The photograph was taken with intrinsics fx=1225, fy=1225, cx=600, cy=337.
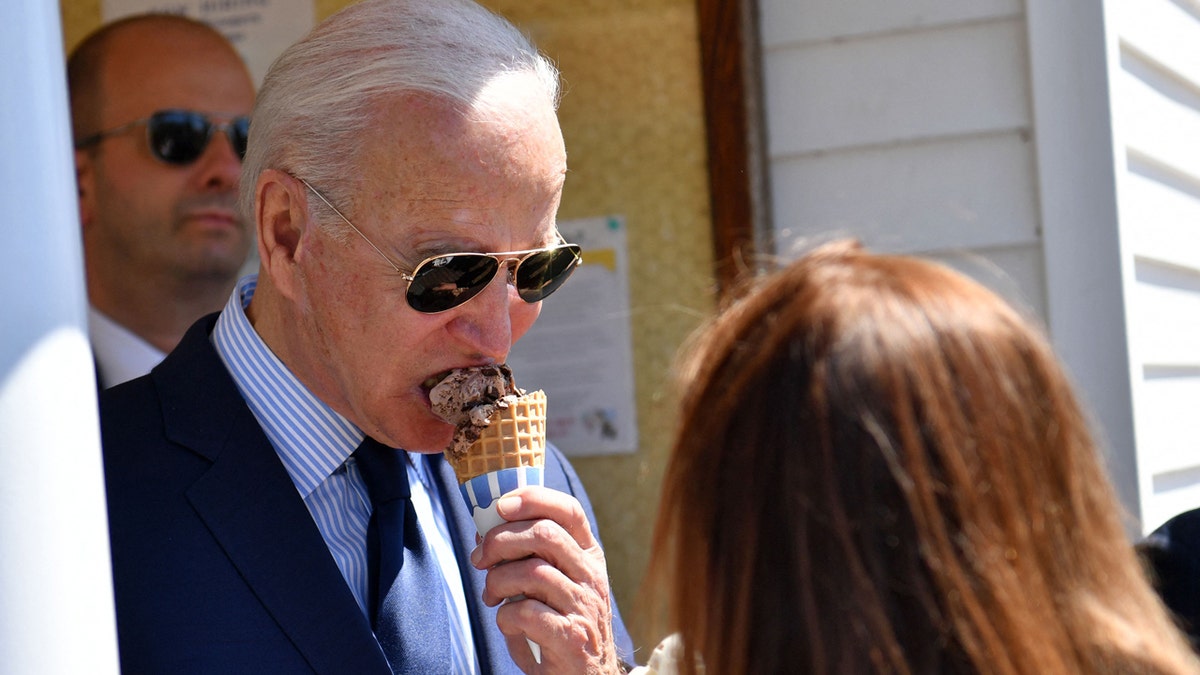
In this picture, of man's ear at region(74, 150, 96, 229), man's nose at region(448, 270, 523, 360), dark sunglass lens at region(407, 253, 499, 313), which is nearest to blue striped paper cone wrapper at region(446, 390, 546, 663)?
man's nose at region(448, 270, 523, 360)

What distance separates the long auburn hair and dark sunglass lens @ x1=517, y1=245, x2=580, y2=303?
98cm

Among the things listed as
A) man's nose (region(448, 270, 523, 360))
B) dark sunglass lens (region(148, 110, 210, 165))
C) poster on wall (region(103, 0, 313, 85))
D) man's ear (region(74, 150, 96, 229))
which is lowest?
man's nose (region(448, 270, 523, 360))

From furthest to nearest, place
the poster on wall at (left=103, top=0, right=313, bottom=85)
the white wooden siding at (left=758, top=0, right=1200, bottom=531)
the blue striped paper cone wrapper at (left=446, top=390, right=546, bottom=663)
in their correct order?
the poster on wall at (left=103, top=0, right=313, bottom=85), the white wooden siding at (left=758, top=0, right=1200, bottom=531), the blue striped paper cone wrapper at (left=446, top=390, right=546, bottom=663)

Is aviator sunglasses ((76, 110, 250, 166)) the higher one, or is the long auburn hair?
aviator sunglasses ((76, 110, 250, 166))

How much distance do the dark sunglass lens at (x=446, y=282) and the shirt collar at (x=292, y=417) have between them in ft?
0.87

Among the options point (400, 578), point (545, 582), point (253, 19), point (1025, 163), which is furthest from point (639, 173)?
point (545, 582)

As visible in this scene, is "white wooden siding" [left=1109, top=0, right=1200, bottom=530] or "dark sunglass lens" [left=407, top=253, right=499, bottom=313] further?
"white wooden siding" [left=1109, top=0, right=1200, bottom=530]

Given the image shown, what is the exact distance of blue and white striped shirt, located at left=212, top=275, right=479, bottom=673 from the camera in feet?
7.18

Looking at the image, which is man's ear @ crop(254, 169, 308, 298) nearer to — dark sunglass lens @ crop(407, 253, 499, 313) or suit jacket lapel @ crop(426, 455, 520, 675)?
dark sunglass lens @ crop(407, 253, 499, 313)

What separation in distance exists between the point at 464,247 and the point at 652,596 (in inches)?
36.5

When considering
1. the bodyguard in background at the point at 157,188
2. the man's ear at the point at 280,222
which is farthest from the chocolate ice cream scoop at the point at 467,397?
the bodyguard in background at the point at 157,188

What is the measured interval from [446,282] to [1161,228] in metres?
2.32

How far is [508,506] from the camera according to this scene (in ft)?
6.45

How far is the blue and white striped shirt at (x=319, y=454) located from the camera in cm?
219
